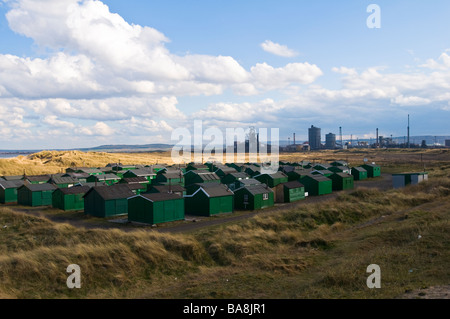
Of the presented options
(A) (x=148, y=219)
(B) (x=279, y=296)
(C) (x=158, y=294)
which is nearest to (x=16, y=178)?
(A) (x=148, y=219)

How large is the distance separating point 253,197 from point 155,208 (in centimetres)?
1255

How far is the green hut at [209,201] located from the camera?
118 ft

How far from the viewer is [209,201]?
3584cm

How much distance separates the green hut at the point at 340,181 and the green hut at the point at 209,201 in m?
24.7

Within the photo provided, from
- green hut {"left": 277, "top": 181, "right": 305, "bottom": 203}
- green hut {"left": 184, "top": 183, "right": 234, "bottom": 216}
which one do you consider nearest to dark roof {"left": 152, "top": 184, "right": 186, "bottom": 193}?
green hut {"left": 184, "top": 183, "right": 234, "bottom": 216}

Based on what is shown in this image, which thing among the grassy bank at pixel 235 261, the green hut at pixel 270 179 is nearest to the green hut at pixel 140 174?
the green hut at pixel 270 179

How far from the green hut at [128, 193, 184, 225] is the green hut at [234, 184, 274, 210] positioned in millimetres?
9030

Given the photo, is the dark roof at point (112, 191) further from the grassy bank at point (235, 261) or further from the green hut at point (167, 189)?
the grassy bank at point (235, 261)

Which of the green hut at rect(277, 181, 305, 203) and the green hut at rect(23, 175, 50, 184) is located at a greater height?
the green hut at rect(23, 175, 50, 184)

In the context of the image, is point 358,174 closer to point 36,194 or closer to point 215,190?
point 215,190

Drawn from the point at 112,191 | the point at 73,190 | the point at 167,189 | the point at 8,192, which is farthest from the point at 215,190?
the point at 8,192

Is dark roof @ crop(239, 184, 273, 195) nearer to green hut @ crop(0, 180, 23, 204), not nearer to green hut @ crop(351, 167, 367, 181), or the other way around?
green hut @ crop(0, 180, 23, 204)

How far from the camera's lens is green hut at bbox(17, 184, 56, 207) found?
44656 millimetres

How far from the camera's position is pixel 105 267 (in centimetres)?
1658
